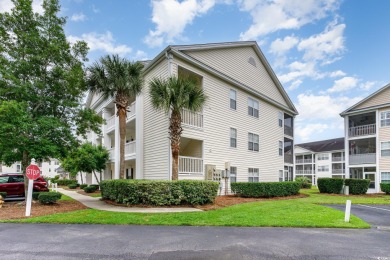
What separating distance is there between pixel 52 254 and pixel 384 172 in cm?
3214

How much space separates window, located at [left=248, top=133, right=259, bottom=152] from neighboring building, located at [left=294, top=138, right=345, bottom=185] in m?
39.1

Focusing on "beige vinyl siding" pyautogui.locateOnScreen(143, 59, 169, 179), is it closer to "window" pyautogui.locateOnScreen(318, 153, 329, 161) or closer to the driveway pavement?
the driveway pavement

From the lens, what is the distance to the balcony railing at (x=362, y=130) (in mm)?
30188

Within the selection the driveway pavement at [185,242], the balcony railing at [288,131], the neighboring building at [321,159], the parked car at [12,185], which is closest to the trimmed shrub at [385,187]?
the balcony railing at [288,131]

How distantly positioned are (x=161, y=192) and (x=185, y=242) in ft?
20.0

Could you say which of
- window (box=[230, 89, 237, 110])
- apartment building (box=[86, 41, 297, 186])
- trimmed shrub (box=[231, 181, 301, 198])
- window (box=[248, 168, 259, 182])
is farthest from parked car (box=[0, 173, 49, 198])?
window (box=[248, 168, 259, 182])

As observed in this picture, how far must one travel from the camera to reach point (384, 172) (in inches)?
1129

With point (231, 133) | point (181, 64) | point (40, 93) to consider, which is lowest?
point (231, 133)

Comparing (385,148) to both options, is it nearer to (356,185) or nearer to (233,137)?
(356,185)

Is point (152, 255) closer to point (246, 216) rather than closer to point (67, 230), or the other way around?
point (67, 230)

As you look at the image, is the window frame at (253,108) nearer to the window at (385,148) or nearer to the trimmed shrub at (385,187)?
the trimmed shrub at (385,187)

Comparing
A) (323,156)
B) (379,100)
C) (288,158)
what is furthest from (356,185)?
(323,156)

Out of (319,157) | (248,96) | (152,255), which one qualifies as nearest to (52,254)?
(152,255)

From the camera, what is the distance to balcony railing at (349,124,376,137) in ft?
99.0
